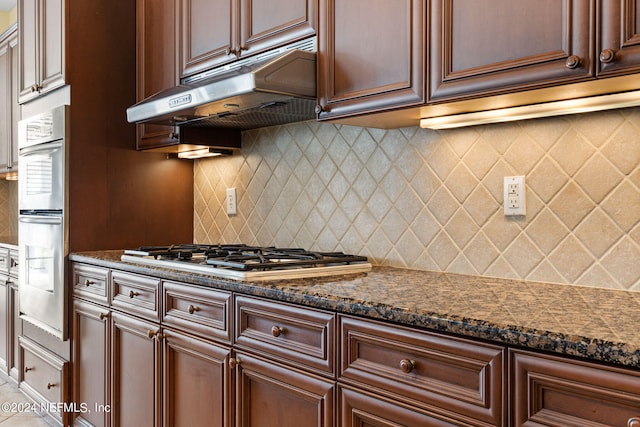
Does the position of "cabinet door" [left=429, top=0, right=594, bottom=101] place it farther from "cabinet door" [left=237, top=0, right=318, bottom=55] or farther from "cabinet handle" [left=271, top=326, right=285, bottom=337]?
"cabinet handle" [left=271, top=326, right=285, bottom=337]

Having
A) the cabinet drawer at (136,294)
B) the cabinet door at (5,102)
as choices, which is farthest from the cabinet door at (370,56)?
the cabinet door at (5,102)

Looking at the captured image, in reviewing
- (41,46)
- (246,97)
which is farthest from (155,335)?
(41,46)

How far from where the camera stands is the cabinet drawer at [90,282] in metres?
2.46

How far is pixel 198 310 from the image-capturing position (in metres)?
1.89

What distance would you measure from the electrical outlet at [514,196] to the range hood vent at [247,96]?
690mm

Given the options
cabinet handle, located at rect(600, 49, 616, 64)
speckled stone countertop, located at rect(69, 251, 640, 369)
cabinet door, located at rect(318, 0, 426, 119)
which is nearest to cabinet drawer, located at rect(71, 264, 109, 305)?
speckled stone countertop, located at rect(69, 251, 640, 369)

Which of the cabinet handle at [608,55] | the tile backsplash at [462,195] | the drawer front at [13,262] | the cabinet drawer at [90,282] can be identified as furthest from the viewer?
the drawer front at [13,262]

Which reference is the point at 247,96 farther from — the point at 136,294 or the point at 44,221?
the point at 44,221

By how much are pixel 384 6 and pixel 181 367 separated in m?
1.36

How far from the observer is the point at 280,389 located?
1.59 meters

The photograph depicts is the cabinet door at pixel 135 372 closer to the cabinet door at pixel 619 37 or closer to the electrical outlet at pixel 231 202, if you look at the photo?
the electrical outlet at pixel 231 202

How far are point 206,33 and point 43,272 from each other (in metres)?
1.50

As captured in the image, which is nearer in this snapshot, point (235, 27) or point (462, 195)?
point (462, 195)

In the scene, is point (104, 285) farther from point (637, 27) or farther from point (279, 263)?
point (637, 27)
